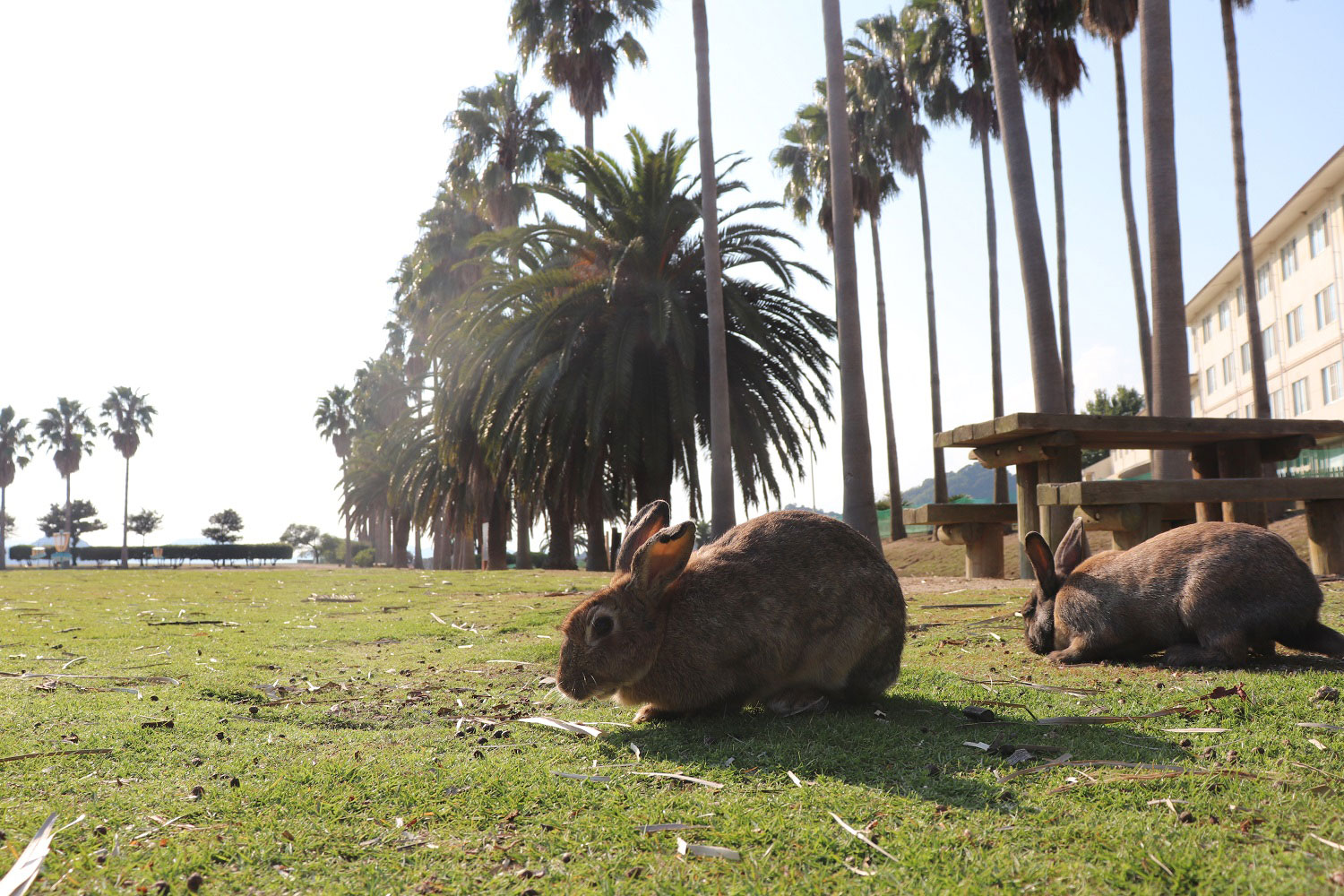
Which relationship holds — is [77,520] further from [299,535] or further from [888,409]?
[888,409]

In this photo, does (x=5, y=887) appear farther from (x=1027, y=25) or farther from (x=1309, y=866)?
(x=1027, y=25)

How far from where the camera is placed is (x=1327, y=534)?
8672mm

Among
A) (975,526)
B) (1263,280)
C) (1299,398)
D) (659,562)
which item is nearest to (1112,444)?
(975,526)

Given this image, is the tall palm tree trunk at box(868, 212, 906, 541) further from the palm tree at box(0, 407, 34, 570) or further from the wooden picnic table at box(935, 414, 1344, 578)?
the palm tree at box(0, 407, 34, 570)

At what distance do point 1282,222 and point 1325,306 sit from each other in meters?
4.06

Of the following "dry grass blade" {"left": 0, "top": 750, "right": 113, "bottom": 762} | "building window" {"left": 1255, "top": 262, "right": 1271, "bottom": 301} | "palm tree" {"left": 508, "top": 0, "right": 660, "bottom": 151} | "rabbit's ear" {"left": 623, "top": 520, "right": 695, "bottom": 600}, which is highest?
"palm tree" {"left": 508, "top": 0, "right": 660, "bottom": 151}

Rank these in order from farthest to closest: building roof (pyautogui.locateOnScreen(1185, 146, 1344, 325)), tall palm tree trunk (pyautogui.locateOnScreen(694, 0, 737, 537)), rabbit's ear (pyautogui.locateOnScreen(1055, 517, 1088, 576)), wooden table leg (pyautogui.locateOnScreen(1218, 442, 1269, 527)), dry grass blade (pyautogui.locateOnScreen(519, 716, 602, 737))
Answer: building roof (pyautogui.locateOnScreen(1185, 146, 1344, 325)) → tall palm tree trunk (pyautogui.locateOnScreen(694, 0, 737, 537)) → wooden table leg (pyautogui.locateOnScreen(1218, 442, 1269, 527)) → rabbit's ear (pyautogui.locateOnScreen(1055, 517, 1088, 576)) → dry grass blade (pyautogui.locateOnScreen(519, 716, 602, 737))

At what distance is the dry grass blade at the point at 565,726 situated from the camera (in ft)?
11.5

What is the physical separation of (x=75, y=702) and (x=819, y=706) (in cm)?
340

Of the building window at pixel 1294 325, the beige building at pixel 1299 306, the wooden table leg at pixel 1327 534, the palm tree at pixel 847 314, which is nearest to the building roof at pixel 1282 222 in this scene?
the beige building at pixel 1299 306

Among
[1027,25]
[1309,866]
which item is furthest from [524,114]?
[1309,866]

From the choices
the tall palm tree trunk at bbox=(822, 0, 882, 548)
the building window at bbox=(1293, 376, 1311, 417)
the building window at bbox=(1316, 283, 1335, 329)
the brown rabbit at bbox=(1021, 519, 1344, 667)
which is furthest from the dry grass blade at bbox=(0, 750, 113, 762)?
the building window at bbox=(1293, 376, 1311, 417)

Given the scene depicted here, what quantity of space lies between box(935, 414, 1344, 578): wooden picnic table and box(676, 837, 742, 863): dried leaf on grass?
21.8 ft

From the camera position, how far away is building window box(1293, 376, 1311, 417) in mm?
39375
